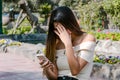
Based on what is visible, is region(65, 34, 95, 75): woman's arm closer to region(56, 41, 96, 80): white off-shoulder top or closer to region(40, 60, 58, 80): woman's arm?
region(56, 41, 96, 80): white off-shoulder top

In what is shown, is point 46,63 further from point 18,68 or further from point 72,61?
point 18,68

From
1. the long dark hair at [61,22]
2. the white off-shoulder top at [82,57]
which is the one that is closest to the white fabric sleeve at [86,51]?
the white off-shoulder top at [82,57]

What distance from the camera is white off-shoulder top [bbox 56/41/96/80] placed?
8.31 ft

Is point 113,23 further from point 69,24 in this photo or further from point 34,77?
point 69,24

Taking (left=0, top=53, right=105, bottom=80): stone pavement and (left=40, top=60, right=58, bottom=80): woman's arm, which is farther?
(left=0, top=53, right=105, bottom=80): stone pavement

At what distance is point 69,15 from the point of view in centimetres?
255

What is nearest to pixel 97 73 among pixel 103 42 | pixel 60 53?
pixel 60 53

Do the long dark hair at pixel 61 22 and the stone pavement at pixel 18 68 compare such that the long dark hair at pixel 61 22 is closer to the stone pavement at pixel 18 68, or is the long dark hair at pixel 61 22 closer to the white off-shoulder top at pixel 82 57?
the white off-shoulder top at pixel 82 57

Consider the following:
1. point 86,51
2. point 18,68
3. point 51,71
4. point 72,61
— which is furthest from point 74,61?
point 18,68

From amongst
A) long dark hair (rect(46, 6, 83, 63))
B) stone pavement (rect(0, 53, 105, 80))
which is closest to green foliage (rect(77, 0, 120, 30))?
stone pavement (rect(0, 53, 105, 80))

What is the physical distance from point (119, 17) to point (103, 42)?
233 inches

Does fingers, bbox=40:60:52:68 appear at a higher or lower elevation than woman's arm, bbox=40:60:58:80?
higher

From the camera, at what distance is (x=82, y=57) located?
2.51m

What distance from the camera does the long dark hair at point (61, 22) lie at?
2531mm
